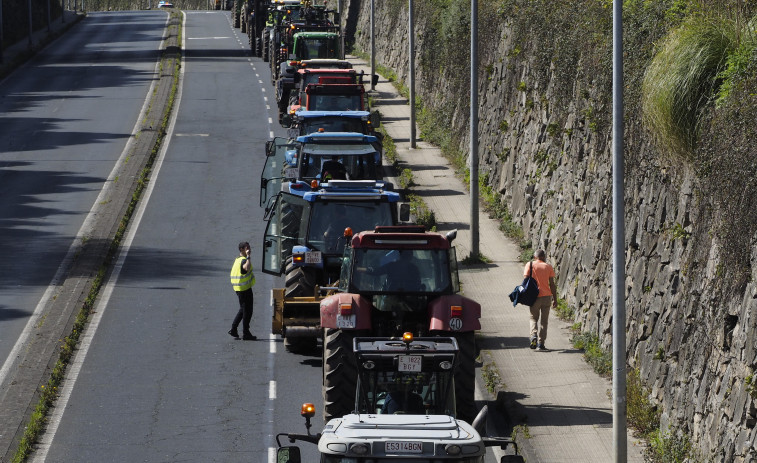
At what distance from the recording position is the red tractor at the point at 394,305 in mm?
16000

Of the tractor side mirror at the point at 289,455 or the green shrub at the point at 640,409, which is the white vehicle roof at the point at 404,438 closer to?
the tractor side mirror at the point at 289,455

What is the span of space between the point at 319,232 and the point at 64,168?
21.2 meters

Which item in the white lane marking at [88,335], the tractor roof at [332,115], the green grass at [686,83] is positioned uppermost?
the green grass at [686,83]

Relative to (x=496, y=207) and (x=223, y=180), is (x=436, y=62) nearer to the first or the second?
(x=223, y=180)

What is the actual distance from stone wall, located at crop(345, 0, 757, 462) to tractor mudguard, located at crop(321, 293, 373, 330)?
389 cm

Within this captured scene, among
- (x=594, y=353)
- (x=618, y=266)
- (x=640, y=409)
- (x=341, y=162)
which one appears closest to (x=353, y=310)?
(x=618, y=266)

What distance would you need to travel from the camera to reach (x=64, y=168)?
131 ft

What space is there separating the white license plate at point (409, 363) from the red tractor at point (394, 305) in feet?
11.4

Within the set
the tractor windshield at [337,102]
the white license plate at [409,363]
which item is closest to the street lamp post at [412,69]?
the tractor windshield at [337,102]

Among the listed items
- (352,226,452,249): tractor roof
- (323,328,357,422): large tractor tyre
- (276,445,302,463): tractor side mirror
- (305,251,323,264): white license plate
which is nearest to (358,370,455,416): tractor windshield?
(276,445,302,463): tractor side mirror

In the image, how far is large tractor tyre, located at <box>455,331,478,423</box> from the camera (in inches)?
625

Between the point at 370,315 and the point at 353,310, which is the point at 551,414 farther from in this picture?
the point at 353,310

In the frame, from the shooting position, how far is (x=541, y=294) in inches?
801

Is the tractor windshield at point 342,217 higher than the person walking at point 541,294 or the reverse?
higher
